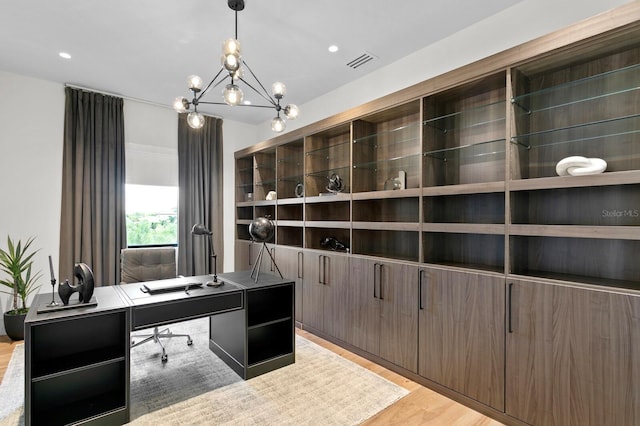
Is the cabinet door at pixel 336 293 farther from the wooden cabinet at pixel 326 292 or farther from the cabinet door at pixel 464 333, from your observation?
the cabinet door at pixel 464 333

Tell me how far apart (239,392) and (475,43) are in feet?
11.6

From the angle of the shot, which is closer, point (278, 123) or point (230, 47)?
point (230, 47)

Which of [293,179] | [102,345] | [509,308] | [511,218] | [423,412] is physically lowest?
[423,412]

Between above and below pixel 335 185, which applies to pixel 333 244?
below

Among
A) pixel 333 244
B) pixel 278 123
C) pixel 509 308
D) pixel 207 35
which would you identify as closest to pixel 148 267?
pixel 333 244

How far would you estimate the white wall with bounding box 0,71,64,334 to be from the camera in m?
3.80

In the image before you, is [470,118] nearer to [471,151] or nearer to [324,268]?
[471,151]

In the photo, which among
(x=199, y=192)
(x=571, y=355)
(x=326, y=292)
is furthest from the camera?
(x=199, y=192)

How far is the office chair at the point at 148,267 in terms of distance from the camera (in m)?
3.48

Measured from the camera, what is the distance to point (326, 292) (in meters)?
3.72

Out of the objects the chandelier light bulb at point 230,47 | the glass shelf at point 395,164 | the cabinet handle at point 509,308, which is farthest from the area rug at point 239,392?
the chandelier light bulb at point 230,47

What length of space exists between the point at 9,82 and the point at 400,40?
4512 mm

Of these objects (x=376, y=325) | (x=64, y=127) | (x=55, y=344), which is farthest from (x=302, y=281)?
(x=64, y=127)

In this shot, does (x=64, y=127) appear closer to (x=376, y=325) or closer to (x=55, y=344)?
(x=55, y=344)
